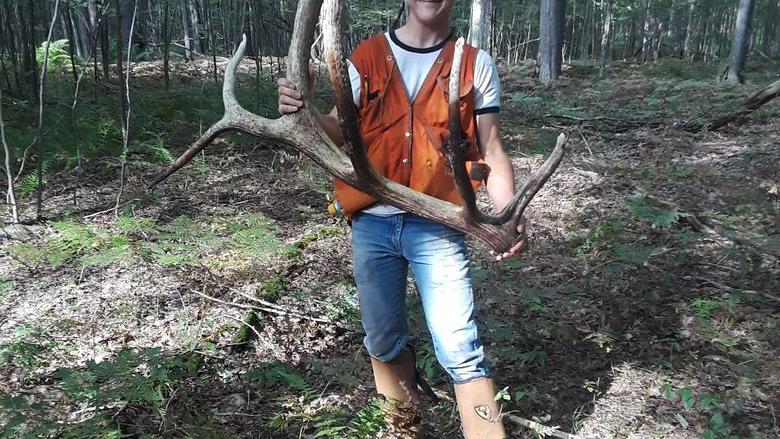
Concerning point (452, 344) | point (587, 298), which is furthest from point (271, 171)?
point (452, 344)

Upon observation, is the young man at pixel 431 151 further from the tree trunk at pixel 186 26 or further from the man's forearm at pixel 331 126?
the tree trunk at pixel 186 26

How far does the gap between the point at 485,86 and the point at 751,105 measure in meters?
9.61

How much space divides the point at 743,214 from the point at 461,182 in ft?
16.3

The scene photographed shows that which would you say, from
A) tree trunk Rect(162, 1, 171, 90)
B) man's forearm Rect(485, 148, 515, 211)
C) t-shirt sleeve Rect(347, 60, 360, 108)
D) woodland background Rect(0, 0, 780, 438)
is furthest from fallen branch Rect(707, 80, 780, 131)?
tree trunk Rect(162, 1, 171, 90)

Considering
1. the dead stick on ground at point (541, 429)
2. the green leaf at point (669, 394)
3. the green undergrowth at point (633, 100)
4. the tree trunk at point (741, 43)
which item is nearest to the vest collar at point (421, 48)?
the dead stick on ground at point (541, 429)

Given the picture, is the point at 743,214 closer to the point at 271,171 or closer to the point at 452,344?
the point at 452,344

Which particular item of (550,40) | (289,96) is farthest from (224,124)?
(550,40)

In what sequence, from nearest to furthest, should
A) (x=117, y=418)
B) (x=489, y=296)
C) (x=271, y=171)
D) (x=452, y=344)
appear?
(x=452, y=344) → (x=117, y=418) → (x=489, y=296) → (x=271, y=171)

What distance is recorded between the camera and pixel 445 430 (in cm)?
304

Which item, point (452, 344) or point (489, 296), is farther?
point (489, 296)

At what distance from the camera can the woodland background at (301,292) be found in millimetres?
3035

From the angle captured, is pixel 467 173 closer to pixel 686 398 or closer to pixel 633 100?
pixel 686 398

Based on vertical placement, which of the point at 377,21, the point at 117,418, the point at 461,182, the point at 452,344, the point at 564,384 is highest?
the point at 377,21

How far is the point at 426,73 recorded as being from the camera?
231cm
